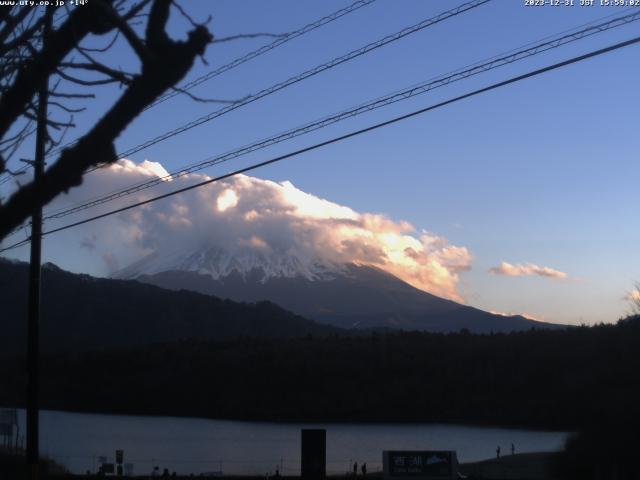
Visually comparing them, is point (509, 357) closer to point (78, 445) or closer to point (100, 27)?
point (78, 445)

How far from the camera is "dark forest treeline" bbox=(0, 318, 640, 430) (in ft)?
336

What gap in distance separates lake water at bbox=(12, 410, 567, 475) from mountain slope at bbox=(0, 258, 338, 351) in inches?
1843

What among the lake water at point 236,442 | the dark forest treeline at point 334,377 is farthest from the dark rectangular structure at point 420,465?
the dark forest treeline at point 334,377

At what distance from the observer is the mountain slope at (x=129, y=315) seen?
152m

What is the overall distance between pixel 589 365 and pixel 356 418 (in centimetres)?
3025

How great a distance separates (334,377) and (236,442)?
122 feet

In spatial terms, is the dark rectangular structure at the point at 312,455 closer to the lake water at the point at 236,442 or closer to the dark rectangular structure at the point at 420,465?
the dark rectangular structure at the point at 420,465

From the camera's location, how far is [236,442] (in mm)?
81375

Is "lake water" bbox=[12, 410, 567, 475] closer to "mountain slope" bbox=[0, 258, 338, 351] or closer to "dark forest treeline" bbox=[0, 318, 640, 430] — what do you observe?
"dark forest treeline" bbox=[0, 318, 640, 430]

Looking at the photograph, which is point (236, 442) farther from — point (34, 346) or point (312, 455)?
point (34, 346)

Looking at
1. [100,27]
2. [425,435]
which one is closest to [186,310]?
[425,435]

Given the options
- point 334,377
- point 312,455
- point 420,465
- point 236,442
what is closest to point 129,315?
point 334,377

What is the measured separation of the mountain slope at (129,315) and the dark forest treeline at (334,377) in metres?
24.0

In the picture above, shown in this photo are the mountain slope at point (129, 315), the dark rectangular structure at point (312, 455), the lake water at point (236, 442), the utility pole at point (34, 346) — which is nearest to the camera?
the utility pole at point (34, 346)
